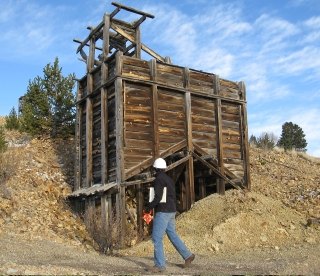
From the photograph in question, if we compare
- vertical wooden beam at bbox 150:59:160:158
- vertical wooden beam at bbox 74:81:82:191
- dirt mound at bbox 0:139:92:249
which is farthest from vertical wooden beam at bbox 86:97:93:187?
vertical wooden beam at bbox 150:59:160:158

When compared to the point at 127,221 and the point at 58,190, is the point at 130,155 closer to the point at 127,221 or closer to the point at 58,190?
the point at 127,221

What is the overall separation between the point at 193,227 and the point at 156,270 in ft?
16.9

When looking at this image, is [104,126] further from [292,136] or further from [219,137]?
[292,136]

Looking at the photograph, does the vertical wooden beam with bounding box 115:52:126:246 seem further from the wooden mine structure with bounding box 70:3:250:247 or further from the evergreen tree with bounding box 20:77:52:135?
the evergreen tree with bounding box 20:77:52:135

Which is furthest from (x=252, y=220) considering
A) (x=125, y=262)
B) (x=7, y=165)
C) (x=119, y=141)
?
(x=7, y=165)

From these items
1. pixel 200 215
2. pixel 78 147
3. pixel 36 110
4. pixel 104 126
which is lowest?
pixel 200 215

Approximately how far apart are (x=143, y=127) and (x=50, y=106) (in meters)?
8.38

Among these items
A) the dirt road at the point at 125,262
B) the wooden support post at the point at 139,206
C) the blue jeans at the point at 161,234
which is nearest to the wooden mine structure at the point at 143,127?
the wooden support post at the point at 139,206

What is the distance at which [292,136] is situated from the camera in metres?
48.0

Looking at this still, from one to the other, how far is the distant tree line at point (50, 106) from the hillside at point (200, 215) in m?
1.96

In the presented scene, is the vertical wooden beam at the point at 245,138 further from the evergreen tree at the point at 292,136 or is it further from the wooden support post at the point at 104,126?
the evergreen tree at the point at 292,136

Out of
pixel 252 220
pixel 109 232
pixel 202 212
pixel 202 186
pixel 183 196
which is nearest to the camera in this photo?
pixel 109 232

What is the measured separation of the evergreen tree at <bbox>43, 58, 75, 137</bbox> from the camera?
2064 centimetres

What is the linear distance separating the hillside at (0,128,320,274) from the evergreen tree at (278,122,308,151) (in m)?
28.9
